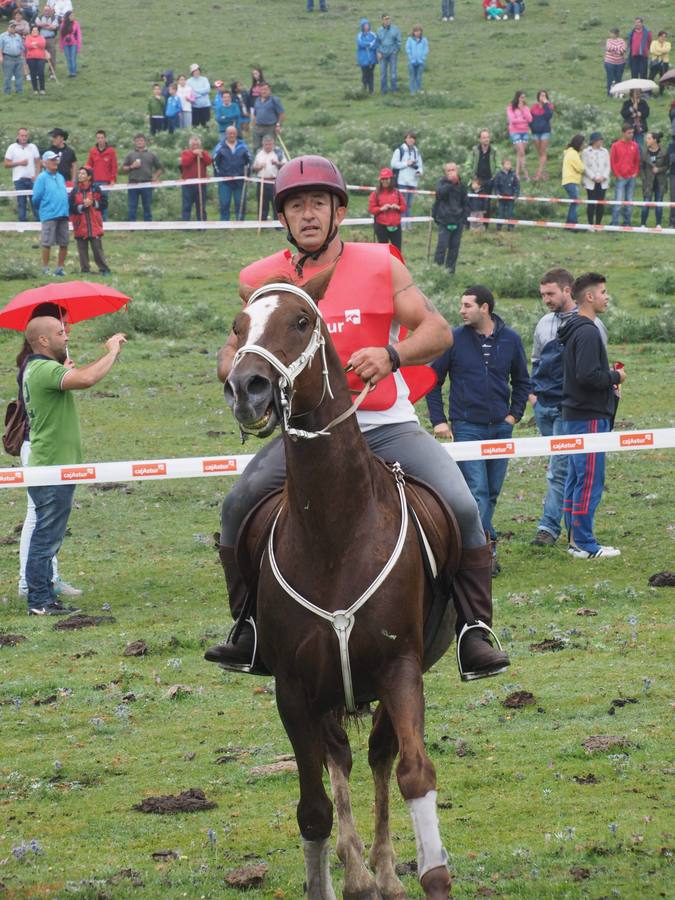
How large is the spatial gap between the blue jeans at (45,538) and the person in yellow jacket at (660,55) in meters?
40.2

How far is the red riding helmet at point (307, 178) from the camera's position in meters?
7.60

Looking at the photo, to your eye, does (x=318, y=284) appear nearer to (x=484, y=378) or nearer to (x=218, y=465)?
(x=218, y=465)

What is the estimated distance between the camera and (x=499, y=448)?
14.7 metres

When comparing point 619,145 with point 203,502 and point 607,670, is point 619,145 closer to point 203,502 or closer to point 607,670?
point 203,502

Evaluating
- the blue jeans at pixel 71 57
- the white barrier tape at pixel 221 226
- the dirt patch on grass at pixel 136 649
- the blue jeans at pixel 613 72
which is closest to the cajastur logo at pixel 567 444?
the dirt patch on grass at pixel 136 649

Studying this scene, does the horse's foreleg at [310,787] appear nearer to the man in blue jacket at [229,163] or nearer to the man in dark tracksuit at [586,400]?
the man in dark tracksuit at [586,400]

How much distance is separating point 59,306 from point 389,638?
8.17 meters

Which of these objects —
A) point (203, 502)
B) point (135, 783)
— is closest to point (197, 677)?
point (135, 783)

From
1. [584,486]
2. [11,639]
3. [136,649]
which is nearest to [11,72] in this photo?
[584,486]

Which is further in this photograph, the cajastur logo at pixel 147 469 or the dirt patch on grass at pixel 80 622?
the cajastur logo at pixel 147 469

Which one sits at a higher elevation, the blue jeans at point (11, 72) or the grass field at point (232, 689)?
the blue jeans at point (11, 72)

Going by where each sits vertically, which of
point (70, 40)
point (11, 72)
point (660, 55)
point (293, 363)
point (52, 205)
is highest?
point (70, 40)

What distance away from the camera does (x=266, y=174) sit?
35812 mm

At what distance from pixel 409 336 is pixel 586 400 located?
7968 mm
